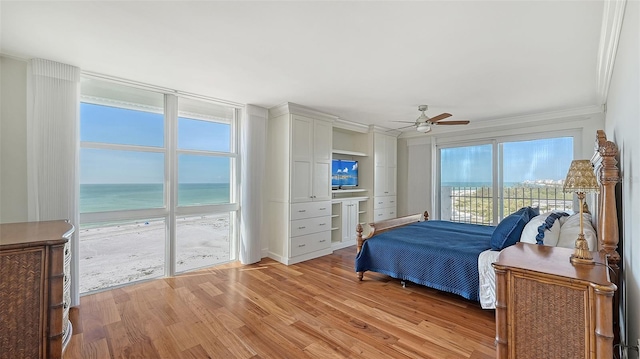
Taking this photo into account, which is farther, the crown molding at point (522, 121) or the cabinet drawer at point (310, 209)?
the cabinet drawer at point (310, 209)

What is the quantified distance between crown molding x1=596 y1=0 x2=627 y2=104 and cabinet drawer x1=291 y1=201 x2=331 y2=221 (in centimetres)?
362

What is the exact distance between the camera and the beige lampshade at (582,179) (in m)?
1.58

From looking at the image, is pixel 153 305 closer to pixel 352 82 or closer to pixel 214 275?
pixel 214 275

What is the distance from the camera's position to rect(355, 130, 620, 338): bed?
5.21 ft

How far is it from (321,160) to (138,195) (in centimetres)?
269

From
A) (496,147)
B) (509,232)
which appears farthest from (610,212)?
(496,147)

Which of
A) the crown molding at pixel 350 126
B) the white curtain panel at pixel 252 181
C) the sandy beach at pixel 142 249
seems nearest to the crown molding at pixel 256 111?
the white curtain panel at pixel 252 181

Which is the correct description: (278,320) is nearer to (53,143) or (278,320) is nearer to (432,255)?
(432,255)

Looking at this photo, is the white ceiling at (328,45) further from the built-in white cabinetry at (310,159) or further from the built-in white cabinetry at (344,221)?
the built-in white cabinetry at (344,221)

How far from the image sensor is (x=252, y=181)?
160 inches

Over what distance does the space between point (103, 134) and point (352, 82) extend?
3027mm

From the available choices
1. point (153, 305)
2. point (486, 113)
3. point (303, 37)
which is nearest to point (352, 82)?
point (303, 37)

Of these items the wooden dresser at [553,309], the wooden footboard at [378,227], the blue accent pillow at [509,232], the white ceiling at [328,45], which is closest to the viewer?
the wooden dresser at [553,309]

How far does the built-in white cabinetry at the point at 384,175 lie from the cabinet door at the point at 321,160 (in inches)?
51.7
